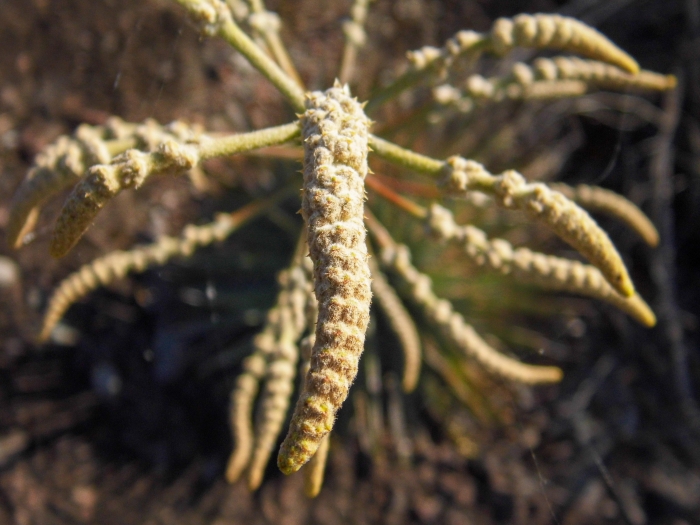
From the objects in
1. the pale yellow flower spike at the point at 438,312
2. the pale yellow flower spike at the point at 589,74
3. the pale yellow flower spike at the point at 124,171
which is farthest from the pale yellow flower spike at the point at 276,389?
the pale yellow flower spike at the point at 589,74

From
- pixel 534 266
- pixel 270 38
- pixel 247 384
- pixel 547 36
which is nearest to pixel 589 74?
pixel 547 36

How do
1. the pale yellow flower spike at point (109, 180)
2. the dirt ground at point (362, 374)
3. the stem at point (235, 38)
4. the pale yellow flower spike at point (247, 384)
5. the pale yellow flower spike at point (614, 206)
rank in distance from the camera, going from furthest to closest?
the dirt ground at point (362, 374)
the pale yellow flower spike at point (614, 206)
the pale yellow flower spike at point (247, 384)
the stem at point (235, 38)
the pale yellow flower spike at point (109, 180)

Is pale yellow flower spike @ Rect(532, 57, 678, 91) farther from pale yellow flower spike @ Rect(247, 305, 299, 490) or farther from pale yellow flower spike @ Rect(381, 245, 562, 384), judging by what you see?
pale yellow flower spike @ Rect(247, 305, 299, 490)

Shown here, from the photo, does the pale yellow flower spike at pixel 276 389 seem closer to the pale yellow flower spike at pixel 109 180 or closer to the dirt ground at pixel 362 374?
the pale yellow flower spike at pixel 109 180

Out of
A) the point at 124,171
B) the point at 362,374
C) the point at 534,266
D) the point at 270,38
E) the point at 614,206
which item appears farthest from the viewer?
the point at 362,374

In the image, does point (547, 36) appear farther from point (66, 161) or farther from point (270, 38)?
point (66, 161)

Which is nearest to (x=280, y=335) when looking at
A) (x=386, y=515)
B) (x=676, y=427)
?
(x=386, y=515)

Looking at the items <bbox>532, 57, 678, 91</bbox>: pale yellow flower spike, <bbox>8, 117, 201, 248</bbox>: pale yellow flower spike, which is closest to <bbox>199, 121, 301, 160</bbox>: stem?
<bbox>8, 117, 201, 248</bbox>: pale yellow flower spike
